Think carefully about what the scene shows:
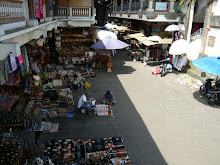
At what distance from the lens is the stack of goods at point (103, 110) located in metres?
8.59

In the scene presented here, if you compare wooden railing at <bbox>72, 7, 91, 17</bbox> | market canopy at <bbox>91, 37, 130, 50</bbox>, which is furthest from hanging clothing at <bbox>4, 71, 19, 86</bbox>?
wooden railing at <bbox>72, 7, 91, 17</bbox>

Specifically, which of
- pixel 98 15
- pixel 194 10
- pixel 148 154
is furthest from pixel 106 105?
pixel 98 15

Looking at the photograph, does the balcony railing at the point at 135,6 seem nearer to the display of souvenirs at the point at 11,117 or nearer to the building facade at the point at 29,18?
the building facade at the point at 29,18

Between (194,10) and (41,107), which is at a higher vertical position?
(194,10)

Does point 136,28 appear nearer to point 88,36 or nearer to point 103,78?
point 88,36

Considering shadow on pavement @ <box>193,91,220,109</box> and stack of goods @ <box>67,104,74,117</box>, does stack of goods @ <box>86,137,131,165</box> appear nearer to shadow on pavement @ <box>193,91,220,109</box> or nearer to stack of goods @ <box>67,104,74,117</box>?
stack of goods @ <box>67,104,74,117</box>

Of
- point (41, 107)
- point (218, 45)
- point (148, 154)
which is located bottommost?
point (148, 154)

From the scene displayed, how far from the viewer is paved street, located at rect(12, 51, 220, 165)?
20.8 ft

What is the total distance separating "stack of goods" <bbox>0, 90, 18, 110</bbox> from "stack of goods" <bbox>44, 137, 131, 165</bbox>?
7.55 feet

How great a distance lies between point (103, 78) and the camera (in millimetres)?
13469

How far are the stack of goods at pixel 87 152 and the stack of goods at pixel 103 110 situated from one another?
7.28 feet

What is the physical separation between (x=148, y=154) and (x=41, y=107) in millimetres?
5030

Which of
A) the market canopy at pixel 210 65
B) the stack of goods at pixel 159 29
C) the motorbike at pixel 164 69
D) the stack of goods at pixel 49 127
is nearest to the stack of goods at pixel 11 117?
the stack of goods at pixel 49 127

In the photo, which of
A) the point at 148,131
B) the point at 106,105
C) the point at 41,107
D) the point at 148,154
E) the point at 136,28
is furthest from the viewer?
the point at 136,28
